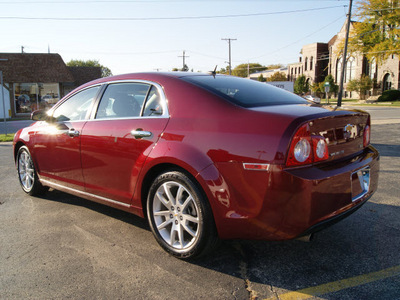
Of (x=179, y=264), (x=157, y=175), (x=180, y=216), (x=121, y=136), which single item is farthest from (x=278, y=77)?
(x=179, y=264)

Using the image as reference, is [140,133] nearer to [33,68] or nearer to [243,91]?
[243,91]

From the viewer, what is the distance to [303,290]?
262 centimetres

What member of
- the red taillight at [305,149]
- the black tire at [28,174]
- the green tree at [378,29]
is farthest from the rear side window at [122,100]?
the green tree at [378,29]

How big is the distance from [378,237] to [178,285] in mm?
2085

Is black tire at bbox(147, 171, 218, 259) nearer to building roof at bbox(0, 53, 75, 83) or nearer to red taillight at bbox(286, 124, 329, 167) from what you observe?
red taillight at bbox(286, 124, 329, 167)

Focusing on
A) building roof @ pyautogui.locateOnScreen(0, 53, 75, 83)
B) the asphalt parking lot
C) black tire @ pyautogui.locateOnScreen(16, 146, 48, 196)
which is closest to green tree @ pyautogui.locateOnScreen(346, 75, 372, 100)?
building roof @ pyautogui.locateOnScreen(0, 53, 75, 83)

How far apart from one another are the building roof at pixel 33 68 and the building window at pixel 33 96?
0.62m

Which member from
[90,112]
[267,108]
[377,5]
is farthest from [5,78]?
[377,5]

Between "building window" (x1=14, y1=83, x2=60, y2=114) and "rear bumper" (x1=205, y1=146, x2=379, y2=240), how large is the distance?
3143cm

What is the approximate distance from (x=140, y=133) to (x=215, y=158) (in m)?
0.90

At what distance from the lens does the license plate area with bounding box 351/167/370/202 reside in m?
2.92

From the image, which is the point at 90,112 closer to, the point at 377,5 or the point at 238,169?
the point at 238,169

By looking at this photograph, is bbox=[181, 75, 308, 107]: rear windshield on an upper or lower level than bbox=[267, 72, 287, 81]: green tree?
lower

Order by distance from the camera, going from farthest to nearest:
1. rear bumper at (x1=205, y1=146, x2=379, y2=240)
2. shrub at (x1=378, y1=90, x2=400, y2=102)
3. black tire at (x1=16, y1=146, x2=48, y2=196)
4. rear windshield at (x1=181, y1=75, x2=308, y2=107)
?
shrub at (x1=378, y1=90, x2=400, y2=102) < black tire at (x1=16, y1=146, x2=48, y2=196) < rear windshield at (x1=181, y1=75, x2=308, y2=107) < rear bumper at (x1=205, y1=146, x2=379, y2=240)
